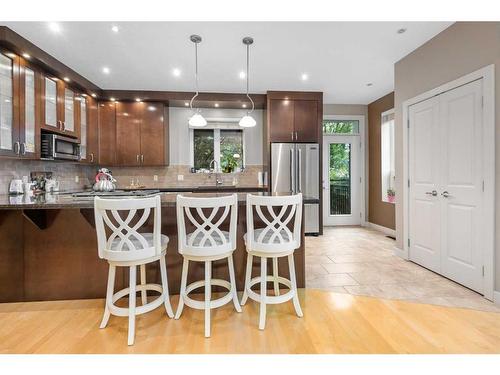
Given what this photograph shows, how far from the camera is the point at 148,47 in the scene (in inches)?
124

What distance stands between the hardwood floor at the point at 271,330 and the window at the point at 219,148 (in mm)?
3357

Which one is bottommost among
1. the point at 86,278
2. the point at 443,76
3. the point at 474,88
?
the point at 86,278

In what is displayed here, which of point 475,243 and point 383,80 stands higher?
point 383,80

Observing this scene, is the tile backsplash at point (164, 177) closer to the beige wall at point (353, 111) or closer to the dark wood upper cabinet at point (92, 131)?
the dark wood upper cabinet at point (92, 131)

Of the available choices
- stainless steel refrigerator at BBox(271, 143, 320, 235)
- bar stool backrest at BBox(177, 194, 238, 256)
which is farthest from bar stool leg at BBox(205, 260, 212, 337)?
stainless steel refrigerator at BBox(271, 143, 320, 235)

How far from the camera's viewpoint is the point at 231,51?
10.6ft

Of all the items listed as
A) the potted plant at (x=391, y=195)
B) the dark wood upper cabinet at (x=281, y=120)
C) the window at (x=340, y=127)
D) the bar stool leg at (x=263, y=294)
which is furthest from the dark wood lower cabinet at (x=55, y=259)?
the window at (x=340, y=127)

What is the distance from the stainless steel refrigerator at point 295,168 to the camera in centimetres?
480

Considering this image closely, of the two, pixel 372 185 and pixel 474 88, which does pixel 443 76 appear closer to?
pixel 474 88

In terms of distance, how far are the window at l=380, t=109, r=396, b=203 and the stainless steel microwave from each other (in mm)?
5460

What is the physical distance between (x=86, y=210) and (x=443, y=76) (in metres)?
3.92

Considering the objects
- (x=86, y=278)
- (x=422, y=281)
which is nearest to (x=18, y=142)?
(x=86, y=278)

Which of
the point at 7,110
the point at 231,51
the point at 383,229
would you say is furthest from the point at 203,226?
the point at 383,229

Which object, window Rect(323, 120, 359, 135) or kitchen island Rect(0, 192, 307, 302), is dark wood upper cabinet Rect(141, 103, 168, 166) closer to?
kitchen island Rect(0, 192, 307, 302)
